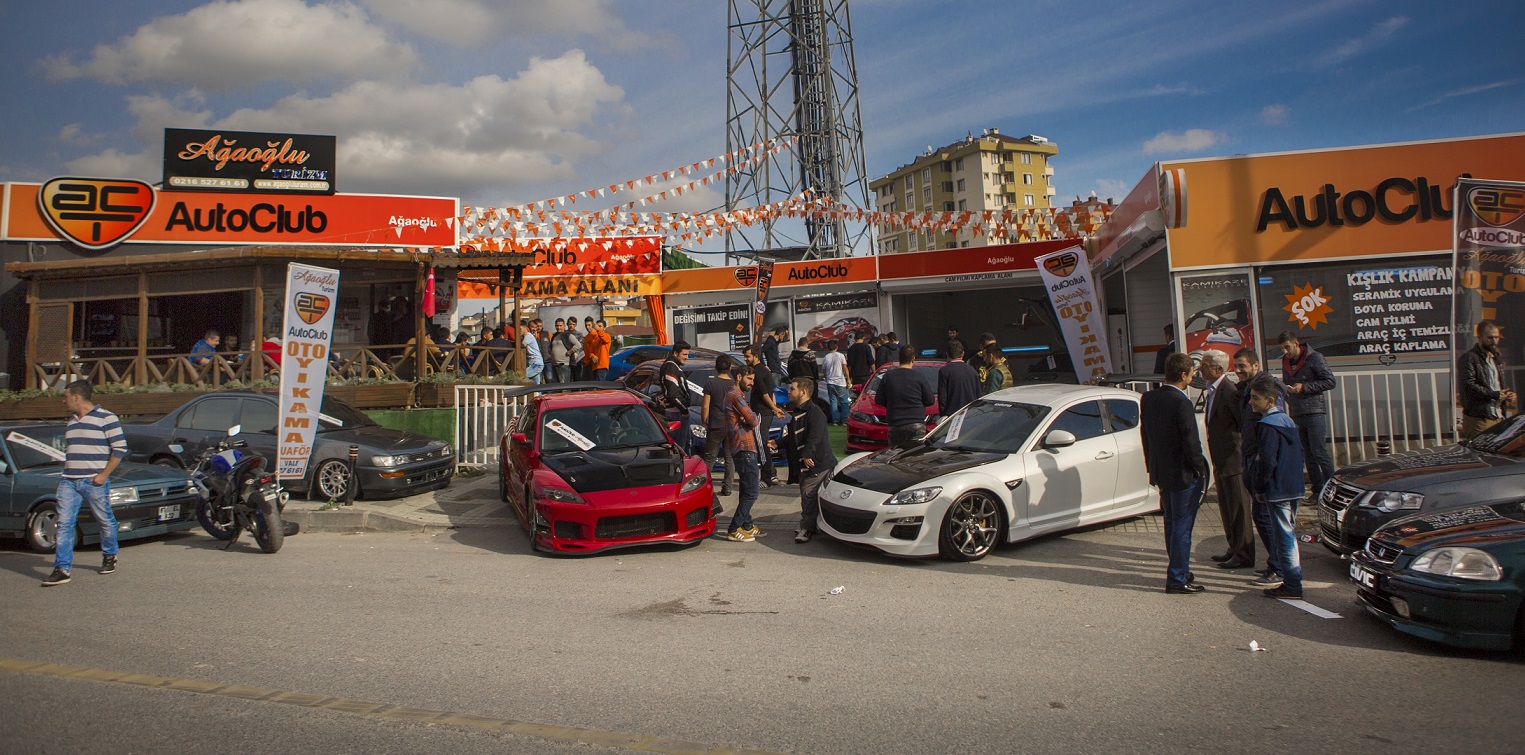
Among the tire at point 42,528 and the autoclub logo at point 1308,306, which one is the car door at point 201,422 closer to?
the tire at point 42,528

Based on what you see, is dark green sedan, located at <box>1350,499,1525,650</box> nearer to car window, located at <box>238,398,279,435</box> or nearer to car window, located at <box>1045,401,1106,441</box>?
car window, located at <box>1045,401,1106,441</box>

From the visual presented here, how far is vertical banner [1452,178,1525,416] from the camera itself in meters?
9.28

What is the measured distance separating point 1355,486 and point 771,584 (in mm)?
4503

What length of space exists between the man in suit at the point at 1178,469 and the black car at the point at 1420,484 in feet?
4.28

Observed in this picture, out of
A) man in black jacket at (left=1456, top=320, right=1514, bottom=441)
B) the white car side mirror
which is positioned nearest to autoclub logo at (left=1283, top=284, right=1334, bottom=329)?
man in black jacket at (left=1456, top=320, right=1514, bottom=441)

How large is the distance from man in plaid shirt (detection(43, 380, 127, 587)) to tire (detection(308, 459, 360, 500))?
339 centimetres

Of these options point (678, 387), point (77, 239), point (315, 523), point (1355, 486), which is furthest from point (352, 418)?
point (77, 239)

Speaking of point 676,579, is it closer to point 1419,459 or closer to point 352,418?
point 1419,459

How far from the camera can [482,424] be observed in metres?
13.7

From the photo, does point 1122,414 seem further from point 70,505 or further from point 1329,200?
point 70,505

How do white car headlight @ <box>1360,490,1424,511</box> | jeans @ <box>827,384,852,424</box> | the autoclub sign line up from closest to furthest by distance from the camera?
white car headlight @ <box>1360,490,1424,511</box> → jeans @ <box>827,384,852,424</box> → the autoclub sign

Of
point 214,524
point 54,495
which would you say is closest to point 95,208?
point 54,495

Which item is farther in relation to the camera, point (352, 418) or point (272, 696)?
point (352, 418)

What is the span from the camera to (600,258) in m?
25.1
